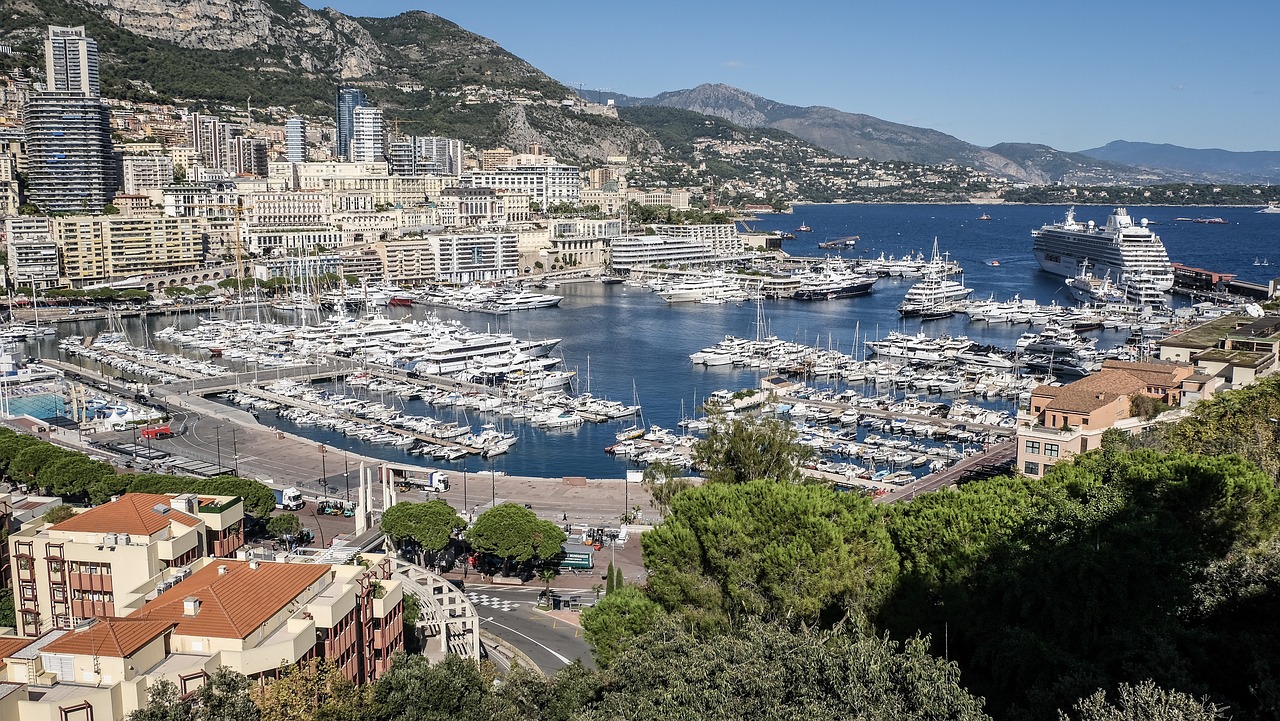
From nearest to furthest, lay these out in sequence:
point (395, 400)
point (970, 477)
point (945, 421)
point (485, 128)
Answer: point (970, 477) < point (945, 421) < point (395, 400) < point (485, 128)

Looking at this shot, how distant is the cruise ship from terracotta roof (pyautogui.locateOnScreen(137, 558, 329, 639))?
176 ft

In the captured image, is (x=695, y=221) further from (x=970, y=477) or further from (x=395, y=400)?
(x=970, y=477)

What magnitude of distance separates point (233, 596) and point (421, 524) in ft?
21.1

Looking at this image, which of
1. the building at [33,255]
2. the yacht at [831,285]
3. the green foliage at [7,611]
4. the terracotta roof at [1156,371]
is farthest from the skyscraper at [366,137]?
the green foliage at [7,611]

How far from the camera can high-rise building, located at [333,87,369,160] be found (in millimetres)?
97375

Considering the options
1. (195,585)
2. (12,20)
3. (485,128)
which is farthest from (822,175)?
(195,585)

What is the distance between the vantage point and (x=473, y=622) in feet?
41.1

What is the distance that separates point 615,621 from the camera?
1120cm

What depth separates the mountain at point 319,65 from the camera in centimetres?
8894

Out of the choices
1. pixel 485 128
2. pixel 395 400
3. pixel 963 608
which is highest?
pixel 485 128

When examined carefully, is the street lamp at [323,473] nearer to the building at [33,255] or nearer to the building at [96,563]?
the building at [96,563]

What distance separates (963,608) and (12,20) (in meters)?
94.9

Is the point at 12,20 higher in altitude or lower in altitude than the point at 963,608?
higher

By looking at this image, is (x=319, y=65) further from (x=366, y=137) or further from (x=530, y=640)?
(x=530, y=640)
